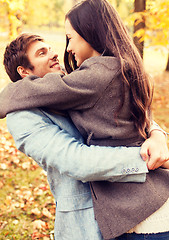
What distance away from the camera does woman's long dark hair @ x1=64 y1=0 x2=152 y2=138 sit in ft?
4.56

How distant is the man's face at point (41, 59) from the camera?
174cm

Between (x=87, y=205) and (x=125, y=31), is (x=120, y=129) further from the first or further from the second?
(x=125, y=31)

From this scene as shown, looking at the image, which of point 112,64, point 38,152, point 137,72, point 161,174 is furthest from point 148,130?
point 38,152

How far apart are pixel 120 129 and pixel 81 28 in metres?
0.60

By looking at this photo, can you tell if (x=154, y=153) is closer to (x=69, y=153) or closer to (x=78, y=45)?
(x=69, y=153)

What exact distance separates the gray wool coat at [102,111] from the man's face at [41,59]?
1.23 ft

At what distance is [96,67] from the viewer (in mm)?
1321

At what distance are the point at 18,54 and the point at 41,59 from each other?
0.16 m

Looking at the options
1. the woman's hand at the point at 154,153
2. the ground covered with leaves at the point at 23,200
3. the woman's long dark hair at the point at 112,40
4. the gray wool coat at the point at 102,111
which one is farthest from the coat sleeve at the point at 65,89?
the ground covered with leaves at the point at 23,200

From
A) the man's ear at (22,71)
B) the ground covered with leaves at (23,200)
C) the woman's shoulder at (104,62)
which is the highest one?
the woman's shoulder at (104,62)

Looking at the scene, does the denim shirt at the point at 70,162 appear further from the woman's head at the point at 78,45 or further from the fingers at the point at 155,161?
the woman's head at the point at 78,45

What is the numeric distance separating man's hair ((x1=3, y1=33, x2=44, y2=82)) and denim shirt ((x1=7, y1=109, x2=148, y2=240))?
52 cm

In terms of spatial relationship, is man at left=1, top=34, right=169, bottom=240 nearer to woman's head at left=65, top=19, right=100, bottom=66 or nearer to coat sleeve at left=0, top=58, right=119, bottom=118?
coat sleeve at left=0, top=58, right=119, bottom=118

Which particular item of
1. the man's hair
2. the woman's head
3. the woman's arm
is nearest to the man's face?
the man's hair
